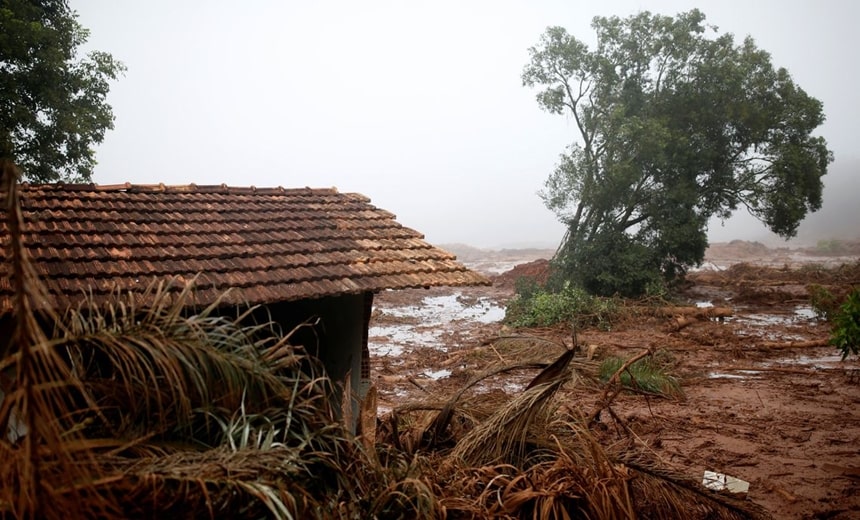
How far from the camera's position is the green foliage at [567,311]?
20.6 meters

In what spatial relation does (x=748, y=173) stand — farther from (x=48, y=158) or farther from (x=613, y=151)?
(x=48, y=158)

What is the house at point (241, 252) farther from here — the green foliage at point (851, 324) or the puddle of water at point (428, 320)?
Answer: the puddle of water at point (428, 320)

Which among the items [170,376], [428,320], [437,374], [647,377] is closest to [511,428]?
[170,376]

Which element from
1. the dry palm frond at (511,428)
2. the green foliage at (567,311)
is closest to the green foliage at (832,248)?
the green foliage at (567,311)

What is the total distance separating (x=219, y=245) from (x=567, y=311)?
50.9ft

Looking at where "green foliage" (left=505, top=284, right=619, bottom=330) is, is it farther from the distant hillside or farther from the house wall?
the distant hillside

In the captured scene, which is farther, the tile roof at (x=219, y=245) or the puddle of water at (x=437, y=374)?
the puddle of water at (x=437, y=374)

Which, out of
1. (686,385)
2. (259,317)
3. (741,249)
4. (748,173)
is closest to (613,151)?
(748,173)

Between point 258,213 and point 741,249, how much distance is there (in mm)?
51852

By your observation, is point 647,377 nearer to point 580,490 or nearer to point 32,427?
point 580,490

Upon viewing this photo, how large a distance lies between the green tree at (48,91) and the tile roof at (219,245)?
330 inches

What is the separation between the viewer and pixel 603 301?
72.8 feet

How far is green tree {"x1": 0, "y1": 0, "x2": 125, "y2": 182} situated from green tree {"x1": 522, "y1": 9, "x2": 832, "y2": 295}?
17.7 meters

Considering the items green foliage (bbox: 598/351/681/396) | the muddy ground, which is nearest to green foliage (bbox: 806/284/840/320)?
the muddy ground
